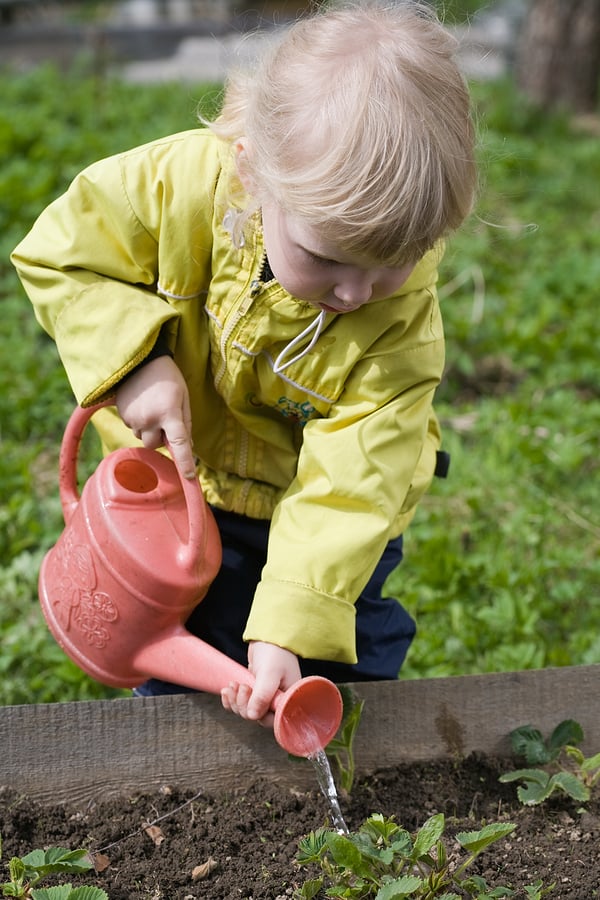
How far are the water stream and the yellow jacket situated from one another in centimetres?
16

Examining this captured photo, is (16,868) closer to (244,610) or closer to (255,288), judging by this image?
(244,610)

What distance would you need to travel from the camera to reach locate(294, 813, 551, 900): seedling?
5.27 ft

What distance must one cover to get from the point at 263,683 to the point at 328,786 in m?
0.27

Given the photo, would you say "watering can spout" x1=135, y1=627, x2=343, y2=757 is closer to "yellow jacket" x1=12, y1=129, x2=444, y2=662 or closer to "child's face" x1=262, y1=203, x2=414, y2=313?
"yellow jacket" x1=12, y1=129, x2=444, y2=662

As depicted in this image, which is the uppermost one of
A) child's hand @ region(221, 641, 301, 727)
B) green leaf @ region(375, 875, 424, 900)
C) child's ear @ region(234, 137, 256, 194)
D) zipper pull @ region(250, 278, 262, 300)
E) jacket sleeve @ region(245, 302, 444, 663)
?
child's ear @ region(234, 137, 256, 194)

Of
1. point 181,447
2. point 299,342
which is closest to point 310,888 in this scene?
point 181,447

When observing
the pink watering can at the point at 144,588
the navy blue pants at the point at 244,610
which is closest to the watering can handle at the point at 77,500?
the pink watering can at the point at 144,588

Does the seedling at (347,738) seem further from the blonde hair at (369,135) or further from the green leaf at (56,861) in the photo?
the blonde hair at (369,135)

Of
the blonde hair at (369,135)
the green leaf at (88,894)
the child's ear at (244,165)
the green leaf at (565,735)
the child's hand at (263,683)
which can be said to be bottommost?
the green leaf at (565,735)

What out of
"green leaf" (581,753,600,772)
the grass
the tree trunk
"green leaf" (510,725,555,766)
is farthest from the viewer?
the tree trunk

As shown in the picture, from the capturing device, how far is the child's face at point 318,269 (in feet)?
5.47

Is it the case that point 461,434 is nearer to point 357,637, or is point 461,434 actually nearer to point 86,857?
point 357,637

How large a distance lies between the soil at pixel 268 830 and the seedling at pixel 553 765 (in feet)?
0.14

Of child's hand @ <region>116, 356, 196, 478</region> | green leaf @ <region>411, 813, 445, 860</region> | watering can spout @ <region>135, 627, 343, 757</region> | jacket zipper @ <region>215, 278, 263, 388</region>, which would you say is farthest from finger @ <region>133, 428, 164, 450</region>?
green leaf @ <region>411, 813, 445, 860</region>
